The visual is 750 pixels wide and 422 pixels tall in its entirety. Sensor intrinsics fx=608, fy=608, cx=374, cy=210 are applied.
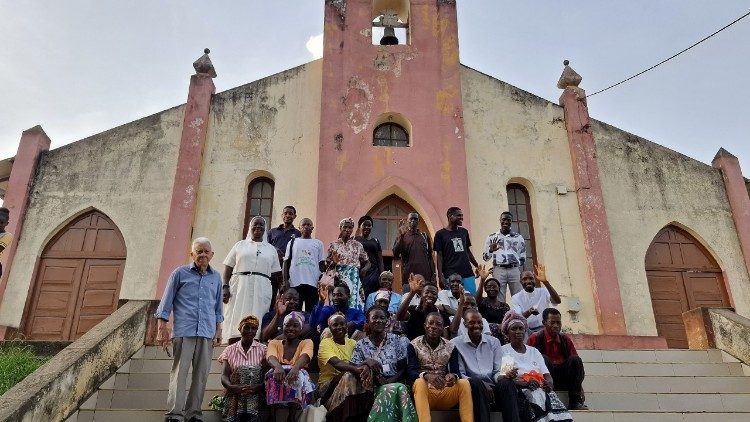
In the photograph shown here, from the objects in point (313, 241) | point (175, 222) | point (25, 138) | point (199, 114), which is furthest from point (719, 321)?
point (25, 138)

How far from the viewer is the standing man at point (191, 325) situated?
513 cm

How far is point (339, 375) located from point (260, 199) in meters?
6.19

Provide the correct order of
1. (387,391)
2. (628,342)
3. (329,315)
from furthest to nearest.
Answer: (628,342)
(329,315)
(387,391)

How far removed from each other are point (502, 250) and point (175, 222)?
553 centimetres

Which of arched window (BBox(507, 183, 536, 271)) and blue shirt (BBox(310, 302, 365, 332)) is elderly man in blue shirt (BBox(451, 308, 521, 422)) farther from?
arched window (BBox(507, 183, 536, 271))

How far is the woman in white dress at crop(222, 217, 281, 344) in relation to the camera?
21.8 ft

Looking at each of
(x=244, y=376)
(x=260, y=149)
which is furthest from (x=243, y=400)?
(x=260, y=149)

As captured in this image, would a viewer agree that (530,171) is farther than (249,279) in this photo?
Yes

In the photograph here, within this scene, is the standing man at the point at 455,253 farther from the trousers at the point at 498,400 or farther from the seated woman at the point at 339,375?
the trousers at the point at 498,400

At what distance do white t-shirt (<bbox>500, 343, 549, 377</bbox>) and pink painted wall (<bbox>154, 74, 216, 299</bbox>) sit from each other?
20.2ft

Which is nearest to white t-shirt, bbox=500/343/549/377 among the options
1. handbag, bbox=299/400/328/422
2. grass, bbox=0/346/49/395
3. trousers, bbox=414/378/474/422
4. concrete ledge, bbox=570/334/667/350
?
trousers, bbox=414/378/474/422

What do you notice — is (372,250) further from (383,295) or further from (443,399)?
(443,399)

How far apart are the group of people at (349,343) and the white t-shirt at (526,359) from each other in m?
0.01

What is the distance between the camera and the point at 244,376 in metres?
5.17
